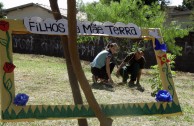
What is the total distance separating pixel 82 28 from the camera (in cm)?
379

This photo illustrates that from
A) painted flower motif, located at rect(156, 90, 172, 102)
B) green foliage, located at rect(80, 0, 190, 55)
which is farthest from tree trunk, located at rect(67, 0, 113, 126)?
green foliage, located at rect(80, 0, 190, 55)

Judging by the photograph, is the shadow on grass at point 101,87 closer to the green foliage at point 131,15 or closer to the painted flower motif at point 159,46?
the painted flower motif at point 159,46

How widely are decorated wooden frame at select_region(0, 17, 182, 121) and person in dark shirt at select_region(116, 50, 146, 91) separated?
14.7ft

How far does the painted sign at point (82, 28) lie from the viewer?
3.61 meters

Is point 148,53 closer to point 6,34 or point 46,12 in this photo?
point 6,34

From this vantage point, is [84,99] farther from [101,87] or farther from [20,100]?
[20,100]

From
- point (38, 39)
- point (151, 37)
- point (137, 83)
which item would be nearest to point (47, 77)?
point (137, 83)

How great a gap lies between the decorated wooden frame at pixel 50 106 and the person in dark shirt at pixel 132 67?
4.47m

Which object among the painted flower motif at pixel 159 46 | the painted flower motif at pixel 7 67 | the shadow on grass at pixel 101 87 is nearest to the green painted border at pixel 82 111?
the painted flower motif at pixel 7 67

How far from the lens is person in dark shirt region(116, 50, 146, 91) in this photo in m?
8.55

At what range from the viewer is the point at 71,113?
3.60 m

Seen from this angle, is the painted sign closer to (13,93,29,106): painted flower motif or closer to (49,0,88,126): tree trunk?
(49,0,88,126): tree trunk

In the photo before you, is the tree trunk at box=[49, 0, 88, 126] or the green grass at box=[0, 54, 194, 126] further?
the green grass at box=[0, 54, 194, 126]

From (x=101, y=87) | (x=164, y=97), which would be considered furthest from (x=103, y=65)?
(x=164, y=97)
